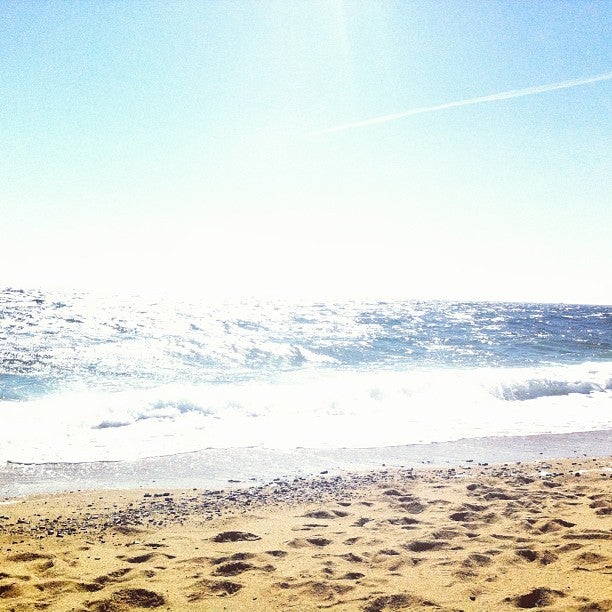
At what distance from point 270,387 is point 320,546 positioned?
13.0 m

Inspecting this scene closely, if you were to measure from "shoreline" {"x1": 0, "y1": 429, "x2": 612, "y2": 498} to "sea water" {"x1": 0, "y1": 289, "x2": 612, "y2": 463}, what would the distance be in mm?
528

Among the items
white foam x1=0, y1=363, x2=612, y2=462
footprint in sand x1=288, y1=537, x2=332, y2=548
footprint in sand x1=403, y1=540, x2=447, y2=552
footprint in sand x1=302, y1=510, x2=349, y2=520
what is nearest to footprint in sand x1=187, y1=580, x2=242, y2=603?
footprint in sand x1=288, y1=537, x2=332, y2=548

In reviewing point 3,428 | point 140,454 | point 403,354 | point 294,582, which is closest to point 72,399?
point 3,428

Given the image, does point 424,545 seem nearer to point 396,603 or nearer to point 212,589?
point 396,603

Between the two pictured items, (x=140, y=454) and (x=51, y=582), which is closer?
(x=51, y=582)

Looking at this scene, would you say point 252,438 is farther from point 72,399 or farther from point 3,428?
point 72,399

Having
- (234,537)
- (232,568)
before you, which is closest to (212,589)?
(232,568)

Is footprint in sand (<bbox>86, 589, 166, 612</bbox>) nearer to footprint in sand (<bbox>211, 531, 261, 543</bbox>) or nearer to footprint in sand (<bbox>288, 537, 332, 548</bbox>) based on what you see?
footprint in sand (<bbox>211, 531, 261, 543</bbox>)

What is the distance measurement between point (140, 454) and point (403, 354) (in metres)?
20.6

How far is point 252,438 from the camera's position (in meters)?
11.2

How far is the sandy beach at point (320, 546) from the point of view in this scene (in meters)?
4.19

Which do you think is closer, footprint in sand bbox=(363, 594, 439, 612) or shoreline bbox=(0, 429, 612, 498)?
footprint in sand bbox=(363, 594, 439, 612)

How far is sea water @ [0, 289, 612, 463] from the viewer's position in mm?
11500

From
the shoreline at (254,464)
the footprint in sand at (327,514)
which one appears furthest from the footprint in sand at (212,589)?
the shoreline at (254,464)
